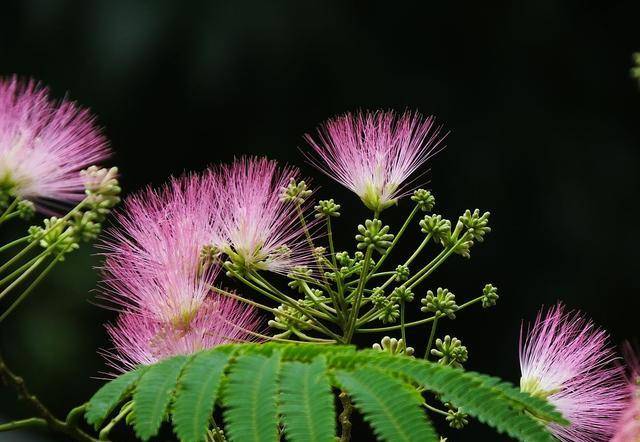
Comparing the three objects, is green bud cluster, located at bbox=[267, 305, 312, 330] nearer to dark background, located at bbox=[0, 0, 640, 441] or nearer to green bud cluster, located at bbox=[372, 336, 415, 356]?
green bud cluster, located at bbox=[372, 336, 415, 356]

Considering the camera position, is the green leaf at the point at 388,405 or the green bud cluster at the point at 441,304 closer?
the green leaf at the point at 388,405

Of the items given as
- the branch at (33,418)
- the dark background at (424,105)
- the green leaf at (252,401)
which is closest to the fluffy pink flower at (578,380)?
the green leaf at (252,401)

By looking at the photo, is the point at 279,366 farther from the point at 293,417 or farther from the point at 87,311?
the point at 87,311

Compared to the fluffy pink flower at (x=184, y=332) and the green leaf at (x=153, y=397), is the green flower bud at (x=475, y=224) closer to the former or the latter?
the fluffy pink flower at (x=184, y=332)

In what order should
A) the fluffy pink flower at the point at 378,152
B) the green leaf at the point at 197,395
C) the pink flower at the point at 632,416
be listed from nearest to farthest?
the pink flower at the point at 632,416, the green leaf at the point at 197,395, the fluffy pink flower at the point at 378,152

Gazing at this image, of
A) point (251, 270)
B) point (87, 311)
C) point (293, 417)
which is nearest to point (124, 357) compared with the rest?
point (251, 270)

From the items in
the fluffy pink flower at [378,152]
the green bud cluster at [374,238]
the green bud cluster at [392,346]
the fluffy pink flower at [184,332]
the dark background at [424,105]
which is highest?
the dark background at [424,105]

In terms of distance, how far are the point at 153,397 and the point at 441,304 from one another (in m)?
0.43

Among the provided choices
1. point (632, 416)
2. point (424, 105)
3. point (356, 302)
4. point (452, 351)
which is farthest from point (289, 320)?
point (424, 105)

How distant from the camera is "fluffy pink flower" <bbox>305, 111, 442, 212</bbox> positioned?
5.08 ft

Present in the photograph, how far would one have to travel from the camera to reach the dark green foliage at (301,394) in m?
1.12

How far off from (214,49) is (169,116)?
350 mm

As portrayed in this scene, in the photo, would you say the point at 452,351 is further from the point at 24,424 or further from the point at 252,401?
the point at 24,424

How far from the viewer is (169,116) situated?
15.1 feet
